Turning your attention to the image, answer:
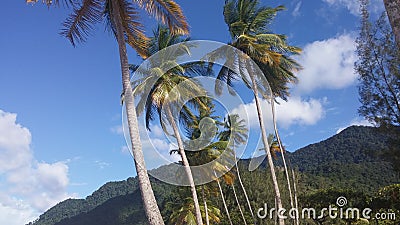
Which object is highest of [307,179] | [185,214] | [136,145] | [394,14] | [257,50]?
[257,50]

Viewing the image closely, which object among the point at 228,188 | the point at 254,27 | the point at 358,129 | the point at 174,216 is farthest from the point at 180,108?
the point at 358,129

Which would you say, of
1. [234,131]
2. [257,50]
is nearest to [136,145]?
[257,50]

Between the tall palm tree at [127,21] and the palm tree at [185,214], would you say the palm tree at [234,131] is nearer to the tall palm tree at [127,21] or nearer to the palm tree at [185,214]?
the palm tree at [185,214]

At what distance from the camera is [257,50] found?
1502 centimetres

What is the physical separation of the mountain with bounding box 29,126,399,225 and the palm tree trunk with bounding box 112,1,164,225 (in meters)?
2.89

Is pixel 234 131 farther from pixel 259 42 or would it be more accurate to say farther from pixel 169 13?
pixel 169 13

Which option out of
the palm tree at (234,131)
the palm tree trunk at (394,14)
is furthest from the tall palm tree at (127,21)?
the palm tree at (234,131)

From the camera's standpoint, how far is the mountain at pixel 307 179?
37.1m

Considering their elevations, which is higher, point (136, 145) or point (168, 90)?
point (168, 90)

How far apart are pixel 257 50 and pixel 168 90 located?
398 cm

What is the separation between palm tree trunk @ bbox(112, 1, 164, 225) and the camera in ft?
23.0

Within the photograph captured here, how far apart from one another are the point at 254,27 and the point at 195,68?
124 inches

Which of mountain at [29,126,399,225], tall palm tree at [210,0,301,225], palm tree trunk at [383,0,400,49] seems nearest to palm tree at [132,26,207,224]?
tall palm tree at [210,0,301,225]

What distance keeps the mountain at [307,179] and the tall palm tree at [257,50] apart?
5.06 m
